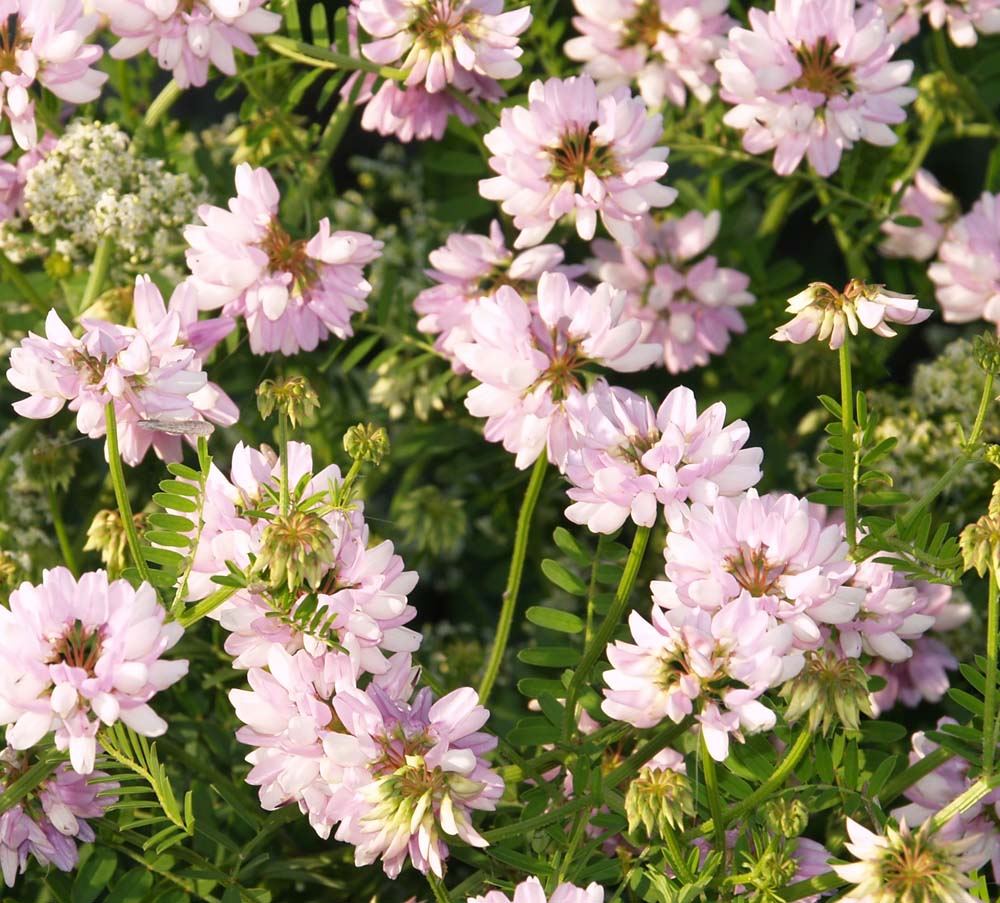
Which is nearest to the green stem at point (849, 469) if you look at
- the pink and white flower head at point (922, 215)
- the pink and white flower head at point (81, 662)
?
the pink and white flower head at point (81, 662)

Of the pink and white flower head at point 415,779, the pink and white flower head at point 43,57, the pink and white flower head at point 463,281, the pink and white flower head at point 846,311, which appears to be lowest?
the pink and white flower head at point 415,779

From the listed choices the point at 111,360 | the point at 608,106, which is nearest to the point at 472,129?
the point at 608,106

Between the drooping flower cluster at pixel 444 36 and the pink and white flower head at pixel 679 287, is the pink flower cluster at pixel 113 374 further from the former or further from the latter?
the pink and white flower head at pixel 679 287

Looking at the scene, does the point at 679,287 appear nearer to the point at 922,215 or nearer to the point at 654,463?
the point at 922,215

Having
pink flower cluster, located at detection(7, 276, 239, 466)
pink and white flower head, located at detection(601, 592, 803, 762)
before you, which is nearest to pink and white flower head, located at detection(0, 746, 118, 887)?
pink flower cluster, located at detection(7, 276, 239, 466)

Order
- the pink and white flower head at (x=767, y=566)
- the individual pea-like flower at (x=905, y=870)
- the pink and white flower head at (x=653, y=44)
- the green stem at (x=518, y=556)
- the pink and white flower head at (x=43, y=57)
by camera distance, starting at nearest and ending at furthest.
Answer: the individual pea-like flower at (x=905, y=870)
the pink and white flower head at (x=767, y=566)
the green stem at (x=518, y=556)
the pink and white flower head at (x=43, y=57)
the pink and white flower head at (x=653, y=44)

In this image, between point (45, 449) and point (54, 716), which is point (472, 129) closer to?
point (45, 449)

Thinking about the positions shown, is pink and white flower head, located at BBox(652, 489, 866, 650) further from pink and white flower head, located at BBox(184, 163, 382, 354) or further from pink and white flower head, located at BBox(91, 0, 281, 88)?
pink and white flower head, located at BBox(91, 0, 281, 88)
